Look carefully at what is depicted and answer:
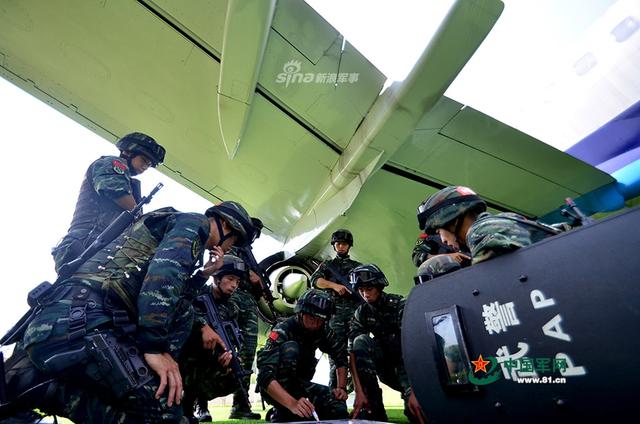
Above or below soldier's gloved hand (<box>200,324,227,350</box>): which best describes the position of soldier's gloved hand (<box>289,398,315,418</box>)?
below

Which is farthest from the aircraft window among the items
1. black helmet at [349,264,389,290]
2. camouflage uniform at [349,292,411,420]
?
black helmet at [349,264,389,290]

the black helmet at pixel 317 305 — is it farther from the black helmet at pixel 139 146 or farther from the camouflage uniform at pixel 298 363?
the black helmet at pixel 139 146

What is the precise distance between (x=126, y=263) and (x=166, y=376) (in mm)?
648

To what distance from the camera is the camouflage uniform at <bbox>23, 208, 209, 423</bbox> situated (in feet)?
5.09

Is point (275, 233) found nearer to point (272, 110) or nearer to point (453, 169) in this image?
point (272, 110)

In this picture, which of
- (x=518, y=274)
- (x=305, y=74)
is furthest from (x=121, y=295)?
(x=305, y=74)

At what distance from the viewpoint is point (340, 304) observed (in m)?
4.92

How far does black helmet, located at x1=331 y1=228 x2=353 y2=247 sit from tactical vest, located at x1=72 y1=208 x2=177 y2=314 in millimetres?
3285

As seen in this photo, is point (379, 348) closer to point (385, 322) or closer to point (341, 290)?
point (385, 322)

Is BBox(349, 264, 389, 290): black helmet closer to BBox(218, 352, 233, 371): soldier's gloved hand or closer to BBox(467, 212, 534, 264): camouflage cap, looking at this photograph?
BBox(218, 352, 233, 371): soldier's gloved hand

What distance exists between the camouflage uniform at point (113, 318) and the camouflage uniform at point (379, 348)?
2117mm

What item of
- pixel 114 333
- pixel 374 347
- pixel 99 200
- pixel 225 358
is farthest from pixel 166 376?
pixel 374 347

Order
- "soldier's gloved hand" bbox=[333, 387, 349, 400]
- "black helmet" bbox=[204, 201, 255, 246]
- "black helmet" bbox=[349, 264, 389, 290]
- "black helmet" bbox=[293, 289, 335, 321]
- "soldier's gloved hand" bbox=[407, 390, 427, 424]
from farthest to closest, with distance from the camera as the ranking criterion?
1. "black helmet" bbox=[349, 264, 389, 290]
2. "black helmet" bbox=[293, 289, 335, 321]
3. "soldier's gloved hand" bbox=[333, 387, 349, 400]
4. "soldier's gloved hand" bbox=[407, 390, 427, 424]
5. "black helmet" bbox=[204, 201, 255, 246]

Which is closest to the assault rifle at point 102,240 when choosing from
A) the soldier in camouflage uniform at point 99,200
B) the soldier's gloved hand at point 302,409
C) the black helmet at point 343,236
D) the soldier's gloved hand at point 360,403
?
the soldier in camouflage uniform at point 99,200
